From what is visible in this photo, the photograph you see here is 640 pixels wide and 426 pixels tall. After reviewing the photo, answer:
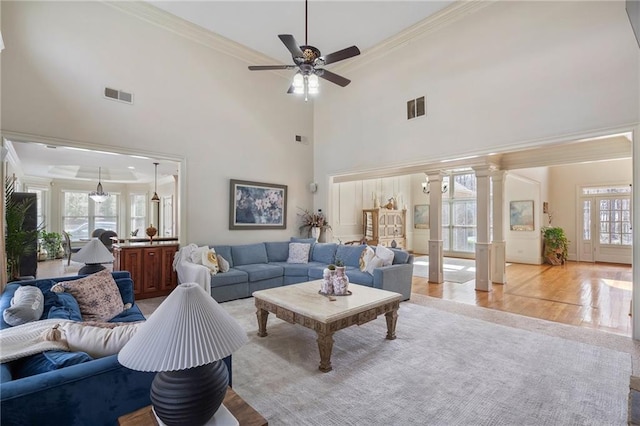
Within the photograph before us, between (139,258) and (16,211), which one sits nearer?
(16,211)

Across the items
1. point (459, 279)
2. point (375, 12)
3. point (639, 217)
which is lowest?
point (459, 279)

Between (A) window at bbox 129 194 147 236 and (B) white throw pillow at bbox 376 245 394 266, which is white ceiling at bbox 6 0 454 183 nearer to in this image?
(B) white throw pillow at bbox 376 245 394 266

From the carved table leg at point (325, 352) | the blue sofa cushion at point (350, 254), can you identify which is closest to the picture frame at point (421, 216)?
the blue sofa cushion at point (350, 254)

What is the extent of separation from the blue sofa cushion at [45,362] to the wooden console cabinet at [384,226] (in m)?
8.02

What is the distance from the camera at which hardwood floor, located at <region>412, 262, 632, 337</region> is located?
4120 mm

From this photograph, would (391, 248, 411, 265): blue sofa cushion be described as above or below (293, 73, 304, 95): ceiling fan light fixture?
below

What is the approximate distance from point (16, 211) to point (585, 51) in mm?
7585

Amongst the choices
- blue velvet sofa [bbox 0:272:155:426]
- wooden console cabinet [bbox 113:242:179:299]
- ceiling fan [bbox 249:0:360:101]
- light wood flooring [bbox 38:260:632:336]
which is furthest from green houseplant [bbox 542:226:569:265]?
blue velvet sofa [bbox 0:272:155:426]

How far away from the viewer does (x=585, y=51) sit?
3820 mm

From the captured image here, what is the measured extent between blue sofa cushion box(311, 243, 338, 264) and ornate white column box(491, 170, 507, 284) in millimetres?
3371

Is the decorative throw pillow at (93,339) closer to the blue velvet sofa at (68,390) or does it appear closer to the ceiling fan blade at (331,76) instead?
the blue velvet sofa at (68,390)

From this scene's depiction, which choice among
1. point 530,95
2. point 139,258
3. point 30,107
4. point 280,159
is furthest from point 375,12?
point 139,258

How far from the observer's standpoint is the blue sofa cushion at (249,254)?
561 centimetres

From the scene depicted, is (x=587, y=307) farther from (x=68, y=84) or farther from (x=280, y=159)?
(x=68, y=84)
